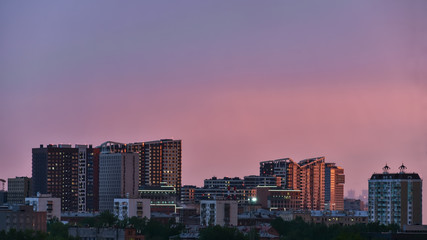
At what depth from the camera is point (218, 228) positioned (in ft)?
515

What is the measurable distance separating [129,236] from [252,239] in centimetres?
1671

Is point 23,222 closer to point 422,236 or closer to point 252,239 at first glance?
point 252,239

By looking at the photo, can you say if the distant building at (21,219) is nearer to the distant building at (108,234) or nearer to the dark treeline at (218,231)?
the dark treeline at (218,231)

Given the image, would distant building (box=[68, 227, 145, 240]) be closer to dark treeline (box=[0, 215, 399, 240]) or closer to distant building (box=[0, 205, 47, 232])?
dark treeline (box=[0, 215, 399, 240])

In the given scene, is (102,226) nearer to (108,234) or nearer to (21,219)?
(21,219)

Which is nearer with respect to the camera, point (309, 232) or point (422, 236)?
point (422, 236)

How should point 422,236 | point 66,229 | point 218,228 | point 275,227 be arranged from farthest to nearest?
Result: 1. point 275,227
2. point 66,229
3. point 218,228
4. point 422,236

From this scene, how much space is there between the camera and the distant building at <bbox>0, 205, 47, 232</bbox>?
532 ft

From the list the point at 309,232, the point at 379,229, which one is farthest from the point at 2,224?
the point at 379,229

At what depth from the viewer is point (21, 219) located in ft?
538

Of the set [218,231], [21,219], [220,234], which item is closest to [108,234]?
[218,231]

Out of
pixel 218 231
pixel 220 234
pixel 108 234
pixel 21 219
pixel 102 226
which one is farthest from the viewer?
pixel 102 226

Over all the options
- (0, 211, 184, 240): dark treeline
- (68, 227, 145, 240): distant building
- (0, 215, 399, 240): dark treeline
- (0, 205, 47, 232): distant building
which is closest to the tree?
(0, 215, 399, 240): dark treeline

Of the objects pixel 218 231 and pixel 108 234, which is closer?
pixel 108 234
